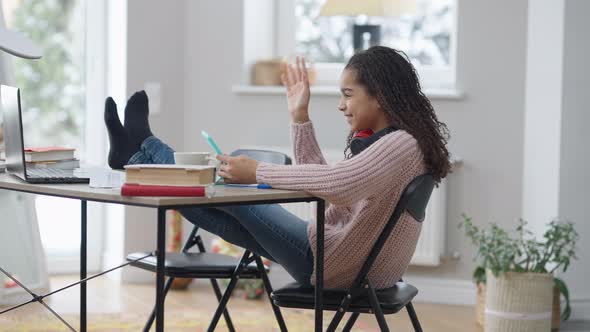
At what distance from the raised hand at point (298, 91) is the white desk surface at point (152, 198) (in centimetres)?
46

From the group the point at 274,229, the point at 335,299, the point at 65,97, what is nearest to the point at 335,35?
the point at 65,97

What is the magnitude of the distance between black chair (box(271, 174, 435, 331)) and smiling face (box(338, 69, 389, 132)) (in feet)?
0.76

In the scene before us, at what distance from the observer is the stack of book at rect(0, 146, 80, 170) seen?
2.69 metres

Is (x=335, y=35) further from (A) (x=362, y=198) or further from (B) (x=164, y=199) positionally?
(B) (x=164, y=199)

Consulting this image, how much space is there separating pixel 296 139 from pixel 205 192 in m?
0.73

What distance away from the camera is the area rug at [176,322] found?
3.84 metres

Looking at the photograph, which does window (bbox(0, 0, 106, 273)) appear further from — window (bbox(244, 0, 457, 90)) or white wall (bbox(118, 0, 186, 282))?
window (bbox(244, 0, 457, 90))

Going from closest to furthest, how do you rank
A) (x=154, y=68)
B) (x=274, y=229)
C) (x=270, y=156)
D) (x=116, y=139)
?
1. (x=274, y=229)
2. (x=116, y=139)
3. (x=270, y=156)
4. (x=154, y=68)

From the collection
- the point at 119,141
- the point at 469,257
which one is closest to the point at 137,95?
the point at 119,141

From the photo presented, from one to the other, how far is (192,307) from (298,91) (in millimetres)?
1738

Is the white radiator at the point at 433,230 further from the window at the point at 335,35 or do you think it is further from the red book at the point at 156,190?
the red book at the point at 156,190

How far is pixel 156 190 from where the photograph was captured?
2.10 metres

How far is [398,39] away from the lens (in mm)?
4879

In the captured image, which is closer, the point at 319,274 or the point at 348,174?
the point at 348,174
